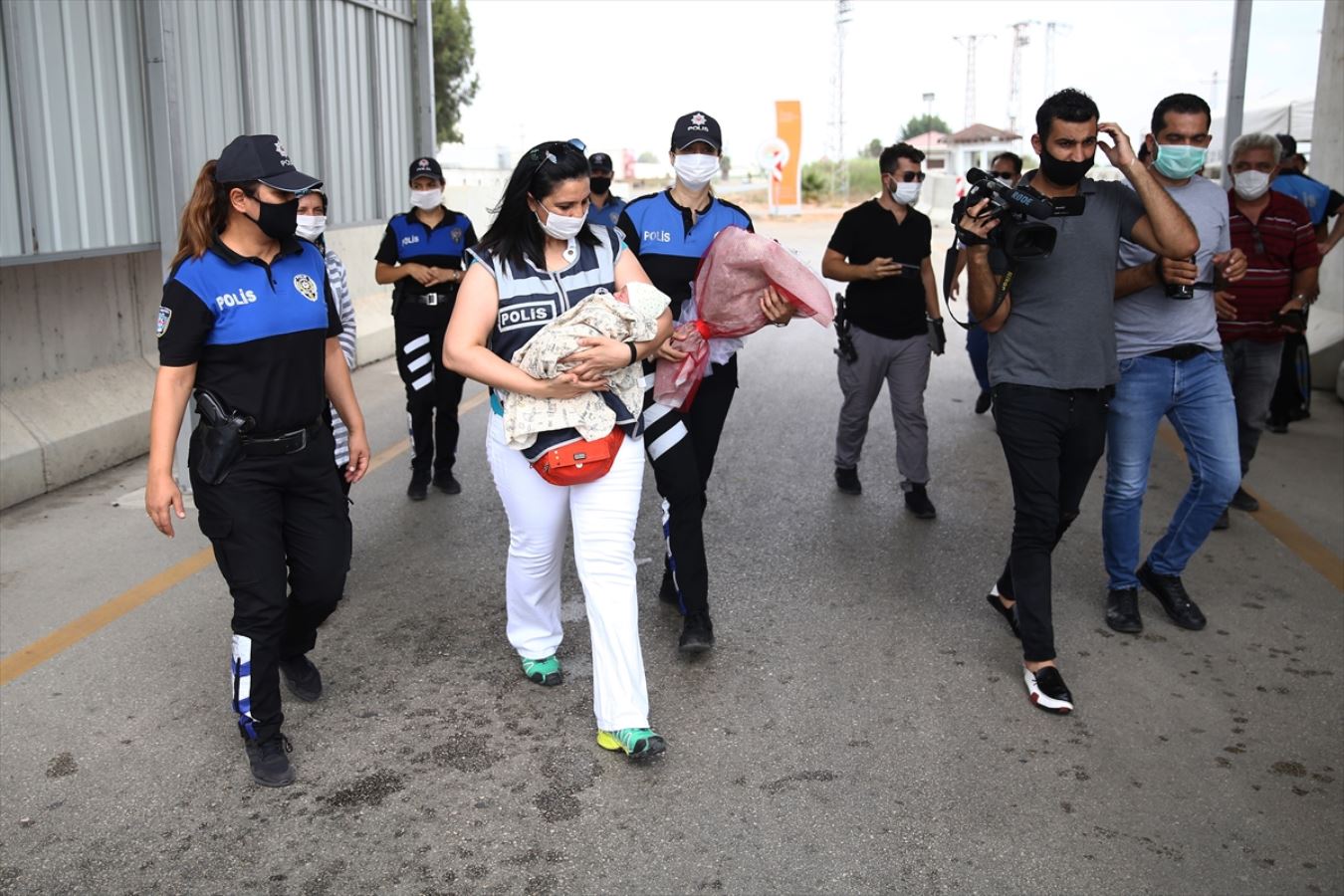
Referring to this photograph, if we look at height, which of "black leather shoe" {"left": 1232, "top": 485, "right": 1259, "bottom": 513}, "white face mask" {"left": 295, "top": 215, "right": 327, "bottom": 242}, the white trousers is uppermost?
"white face mask" {"left": 295, "top": 215, "right": 327, "bottom": 242}

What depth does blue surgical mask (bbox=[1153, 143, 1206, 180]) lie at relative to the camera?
16.2 feet

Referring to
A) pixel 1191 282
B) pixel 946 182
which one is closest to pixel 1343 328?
pixel 1191 282

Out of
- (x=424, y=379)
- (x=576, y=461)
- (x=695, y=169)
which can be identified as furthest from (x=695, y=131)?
(x=424, y=379)

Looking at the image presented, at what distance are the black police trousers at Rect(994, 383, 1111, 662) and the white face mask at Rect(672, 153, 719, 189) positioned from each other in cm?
143

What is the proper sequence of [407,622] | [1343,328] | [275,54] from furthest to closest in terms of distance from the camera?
[1343,328] < [275,54] < [407,622]

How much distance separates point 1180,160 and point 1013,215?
91 cm

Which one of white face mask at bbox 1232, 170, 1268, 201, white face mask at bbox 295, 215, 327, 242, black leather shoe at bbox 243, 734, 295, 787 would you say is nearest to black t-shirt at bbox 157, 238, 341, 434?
black leather shoe at bbox 243, 734, 295, 787

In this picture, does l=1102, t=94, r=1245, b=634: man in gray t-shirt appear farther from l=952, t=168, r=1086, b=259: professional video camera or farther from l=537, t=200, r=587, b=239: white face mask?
l=537, t=200, r=587, b=239: white face mask

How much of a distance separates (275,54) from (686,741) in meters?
7.66

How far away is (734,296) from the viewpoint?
4.81 meters

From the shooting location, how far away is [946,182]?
154 feet

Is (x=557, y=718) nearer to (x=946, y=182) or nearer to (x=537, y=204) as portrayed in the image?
(x=537, y=204)

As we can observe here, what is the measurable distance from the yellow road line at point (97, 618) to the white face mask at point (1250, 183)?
17.5 ft

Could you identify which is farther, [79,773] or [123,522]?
[123,522]
